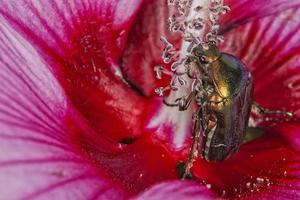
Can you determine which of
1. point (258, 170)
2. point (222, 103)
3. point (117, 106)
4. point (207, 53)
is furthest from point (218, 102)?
point (117, 106)

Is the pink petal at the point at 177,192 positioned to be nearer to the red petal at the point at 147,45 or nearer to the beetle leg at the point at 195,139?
the beetle leg at the point at 195,139

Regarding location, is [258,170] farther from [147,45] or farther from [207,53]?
[147,45]

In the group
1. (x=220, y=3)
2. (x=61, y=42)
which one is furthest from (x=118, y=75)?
(x=220, y=3)

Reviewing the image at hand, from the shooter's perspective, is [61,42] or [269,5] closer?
[61,42]

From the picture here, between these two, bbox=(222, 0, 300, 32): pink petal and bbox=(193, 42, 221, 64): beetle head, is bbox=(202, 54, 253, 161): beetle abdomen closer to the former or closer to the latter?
bbox=(193, 42, 221, 64): beetle head

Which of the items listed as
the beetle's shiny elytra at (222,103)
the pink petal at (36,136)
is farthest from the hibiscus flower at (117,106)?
the beetle's shiny elytra at (222,103)

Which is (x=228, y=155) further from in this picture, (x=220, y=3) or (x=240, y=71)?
(x=220, y=3)

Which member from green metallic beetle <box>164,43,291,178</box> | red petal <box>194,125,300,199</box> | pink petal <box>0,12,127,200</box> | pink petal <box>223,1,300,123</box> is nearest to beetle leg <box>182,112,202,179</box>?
green metallic beetle <box>164,43,291,178</box>
